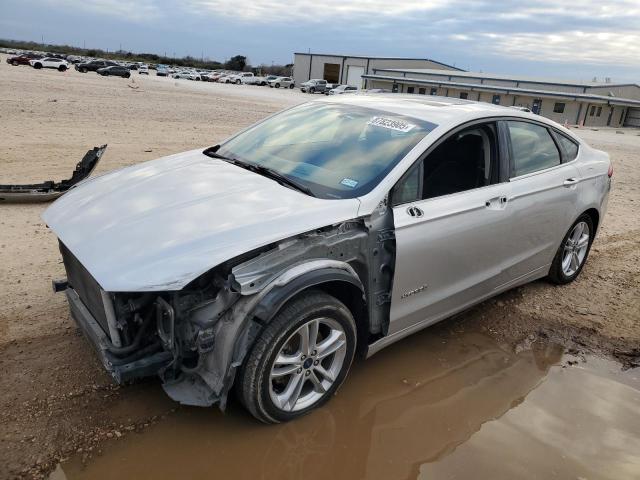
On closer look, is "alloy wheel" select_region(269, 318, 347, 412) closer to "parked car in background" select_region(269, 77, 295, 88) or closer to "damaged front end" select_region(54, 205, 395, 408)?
"damaged front end" select_region(54, 205, 395, 408)

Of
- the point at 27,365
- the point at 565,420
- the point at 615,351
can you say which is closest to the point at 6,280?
the point at 27,365

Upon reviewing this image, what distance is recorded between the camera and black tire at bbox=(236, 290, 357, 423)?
8.70 feet

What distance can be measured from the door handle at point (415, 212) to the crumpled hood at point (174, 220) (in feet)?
1.37

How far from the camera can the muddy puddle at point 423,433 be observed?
2.72 m

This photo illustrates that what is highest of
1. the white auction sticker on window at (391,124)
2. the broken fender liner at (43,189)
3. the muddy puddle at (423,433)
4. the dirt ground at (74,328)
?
the white auction sticker on window at (391,124)

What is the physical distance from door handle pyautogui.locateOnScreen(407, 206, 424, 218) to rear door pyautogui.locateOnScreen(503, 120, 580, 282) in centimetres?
102

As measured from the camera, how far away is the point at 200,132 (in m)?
14.1

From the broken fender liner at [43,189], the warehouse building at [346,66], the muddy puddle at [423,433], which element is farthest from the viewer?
the warehouse building at [346,66]

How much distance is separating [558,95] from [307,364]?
165 feet

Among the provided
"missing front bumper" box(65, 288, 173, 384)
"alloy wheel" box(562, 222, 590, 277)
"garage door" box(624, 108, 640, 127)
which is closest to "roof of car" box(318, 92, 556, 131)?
"alloy wheel" box(562, 222, 590, 277)

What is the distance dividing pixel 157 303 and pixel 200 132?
39.9 ft

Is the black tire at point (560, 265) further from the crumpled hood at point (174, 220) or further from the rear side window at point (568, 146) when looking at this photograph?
the crumpled hood at point (174, 220)

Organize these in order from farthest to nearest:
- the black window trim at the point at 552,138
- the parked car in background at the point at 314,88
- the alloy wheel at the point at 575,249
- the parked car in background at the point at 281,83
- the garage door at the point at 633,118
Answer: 1. the parked car in background at the point at 281,83
2. the parked car in background at the point at 314,88
3. the garage door at the point at 633,118
4. the alloy wheel at the point at 575,249
5. the black window trim at the point at 552,138

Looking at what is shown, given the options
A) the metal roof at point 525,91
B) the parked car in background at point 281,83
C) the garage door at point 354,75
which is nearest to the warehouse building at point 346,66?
the garage door at point 354,75
